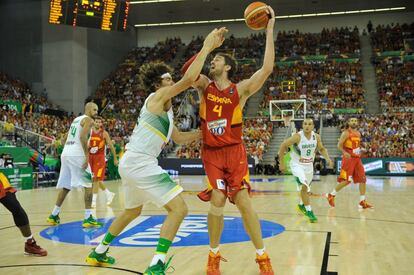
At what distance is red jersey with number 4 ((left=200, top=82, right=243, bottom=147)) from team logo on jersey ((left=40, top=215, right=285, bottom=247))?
1.94 metres

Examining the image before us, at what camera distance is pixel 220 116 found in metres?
4.58

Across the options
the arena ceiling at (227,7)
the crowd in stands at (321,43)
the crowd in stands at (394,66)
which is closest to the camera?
the crowd in stands at (394,66)

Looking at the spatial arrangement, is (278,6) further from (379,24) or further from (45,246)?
(45,246)

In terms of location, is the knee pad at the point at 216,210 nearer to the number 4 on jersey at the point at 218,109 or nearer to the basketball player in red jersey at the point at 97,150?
the number 4 on jersey at the point at 218,109

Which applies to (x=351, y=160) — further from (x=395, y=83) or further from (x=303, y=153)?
(x=395, y=83)

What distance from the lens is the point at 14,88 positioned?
91.4 ft

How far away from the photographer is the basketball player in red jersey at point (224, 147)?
4508 mm

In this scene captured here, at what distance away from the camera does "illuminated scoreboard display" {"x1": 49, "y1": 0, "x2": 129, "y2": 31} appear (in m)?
21.6

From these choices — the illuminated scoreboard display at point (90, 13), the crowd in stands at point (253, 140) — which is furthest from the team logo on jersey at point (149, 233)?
the crowd in stands at point (253, 140)

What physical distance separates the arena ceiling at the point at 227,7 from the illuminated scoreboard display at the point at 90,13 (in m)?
10.4

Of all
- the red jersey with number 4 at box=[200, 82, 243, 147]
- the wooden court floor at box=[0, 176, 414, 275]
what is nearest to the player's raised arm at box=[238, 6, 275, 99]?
the red jersey with number 4 at box=[200, 82, 243, 147]

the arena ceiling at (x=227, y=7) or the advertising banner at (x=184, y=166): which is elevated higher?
the arena ceiling at (x=227, y=7)

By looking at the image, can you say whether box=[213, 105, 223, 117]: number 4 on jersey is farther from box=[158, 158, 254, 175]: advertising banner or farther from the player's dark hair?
box=[158, 158, 254, 175]: advertising banner

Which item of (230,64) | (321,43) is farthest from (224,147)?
(321,43)
